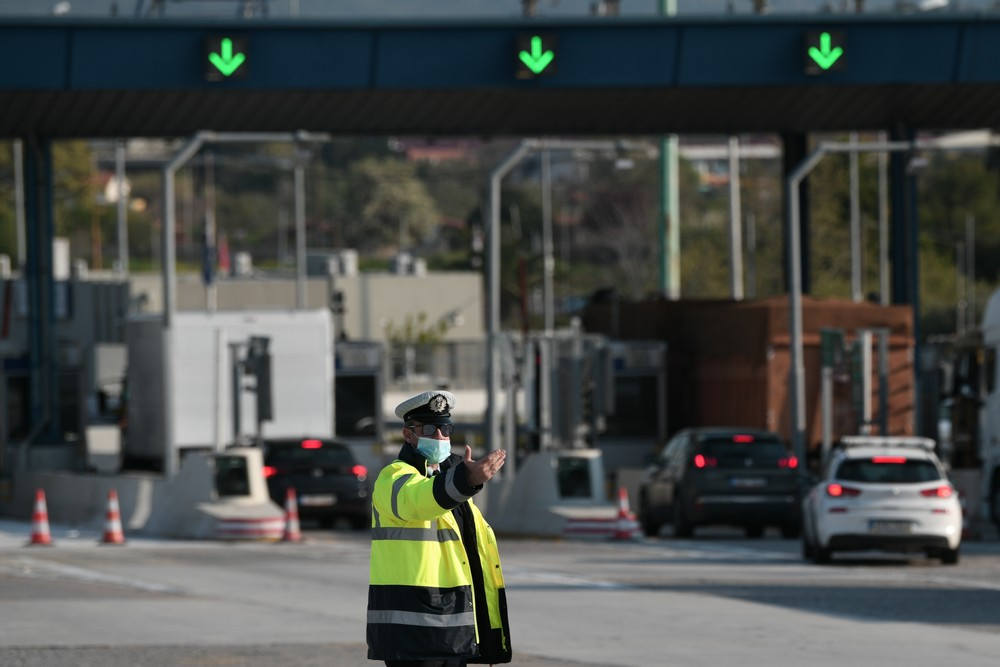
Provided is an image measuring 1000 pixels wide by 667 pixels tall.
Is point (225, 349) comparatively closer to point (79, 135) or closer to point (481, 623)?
point (79, 135)

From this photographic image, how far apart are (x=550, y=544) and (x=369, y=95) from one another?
30.9 ft

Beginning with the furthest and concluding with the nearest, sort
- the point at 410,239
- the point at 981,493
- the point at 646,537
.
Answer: the point at 410,239, the point at 981,493, the point at 646,537

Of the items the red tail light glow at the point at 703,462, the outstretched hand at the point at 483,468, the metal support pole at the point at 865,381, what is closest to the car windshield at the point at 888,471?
the red tail light glow at the point at 703,462

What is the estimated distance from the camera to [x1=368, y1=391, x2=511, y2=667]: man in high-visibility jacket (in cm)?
858

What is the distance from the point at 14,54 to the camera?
106ft

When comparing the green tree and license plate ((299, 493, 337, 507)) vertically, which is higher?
the green tree

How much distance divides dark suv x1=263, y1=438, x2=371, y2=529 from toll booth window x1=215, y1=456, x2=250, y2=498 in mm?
1494

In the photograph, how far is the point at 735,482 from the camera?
1155 inches

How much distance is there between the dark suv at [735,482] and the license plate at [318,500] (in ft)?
18.0

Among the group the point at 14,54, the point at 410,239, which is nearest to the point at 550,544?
the point at 14,54

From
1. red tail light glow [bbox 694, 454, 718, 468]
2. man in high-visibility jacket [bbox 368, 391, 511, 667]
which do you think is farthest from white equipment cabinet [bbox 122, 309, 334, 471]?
man in high-visibility jacket [bbox 368, 391, 511, 667]

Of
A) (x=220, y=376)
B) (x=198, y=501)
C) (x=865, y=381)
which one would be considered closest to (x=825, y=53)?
(x=865, y=381)

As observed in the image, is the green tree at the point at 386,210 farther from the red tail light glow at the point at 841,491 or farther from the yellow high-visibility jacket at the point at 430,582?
the yellow high-visibility jacket at the point at 430,582

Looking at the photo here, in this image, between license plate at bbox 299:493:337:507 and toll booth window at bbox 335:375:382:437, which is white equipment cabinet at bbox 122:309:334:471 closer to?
license plate at bbox 299:493:337:507
